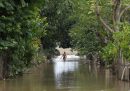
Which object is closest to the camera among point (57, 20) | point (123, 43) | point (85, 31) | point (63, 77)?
point (123, 43)

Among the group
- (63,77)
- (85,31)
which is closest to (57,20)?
(85,31)

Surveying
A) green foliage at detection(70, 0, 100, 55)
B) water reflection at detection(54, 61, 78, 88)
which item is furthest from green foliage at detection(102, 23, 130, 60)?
green foliage at detection(70, 0, 100, 55)

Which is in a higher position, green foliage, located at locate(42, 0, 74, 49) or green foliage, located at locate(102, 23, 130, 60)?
green foliage, located at locate(42, 0, 74, 49)

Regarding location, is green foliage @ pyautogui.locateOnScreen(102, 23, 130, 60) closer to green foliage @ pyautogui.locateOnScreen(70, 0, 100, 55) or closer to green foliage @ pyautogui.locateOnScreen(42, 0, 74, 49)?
green foliage @ pyautogui.locateOnScreen(70, 0, 100, 55)

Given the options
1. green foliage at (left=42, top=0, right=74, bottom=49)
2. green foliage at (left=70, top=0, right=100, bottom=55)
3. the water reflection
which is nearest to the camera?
the water reflection

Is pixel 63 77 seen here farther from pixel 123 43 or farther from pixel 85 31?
pixel 85 31

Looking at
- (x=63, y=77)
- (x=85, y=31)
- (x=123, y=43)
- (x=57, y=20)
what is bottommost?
(x=63, y=77)

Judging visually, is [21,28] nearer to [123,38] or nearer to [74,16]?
[123,38]

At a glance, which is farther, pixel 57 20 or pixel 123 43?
pixel 57 20

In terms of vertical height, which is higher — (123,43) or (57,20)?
(57,20)

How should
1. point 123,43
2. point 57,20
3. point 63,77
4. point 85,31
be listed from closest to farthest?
point 123,43 → point 63,77 → point 85,31 → point 57,20

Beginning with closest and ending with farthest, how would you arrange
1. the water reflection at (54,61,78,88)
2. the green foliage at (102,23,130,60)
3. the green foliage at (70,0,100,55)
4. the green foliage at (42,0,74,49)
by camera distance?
the water reflection at (54,61,78,88)
the green foliage at (102,23,130,60)
the green foliage at (70,0,100,55)
the green foliage at (42,0,74,49)

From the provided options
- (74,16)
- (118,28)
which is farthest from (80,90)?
(74,16)

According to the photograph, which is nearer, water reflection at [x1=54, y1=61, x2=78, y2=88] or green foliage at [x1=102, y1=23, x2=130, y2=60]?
water reflection at [x1=54, y1=61, x2=78, y2=88]
